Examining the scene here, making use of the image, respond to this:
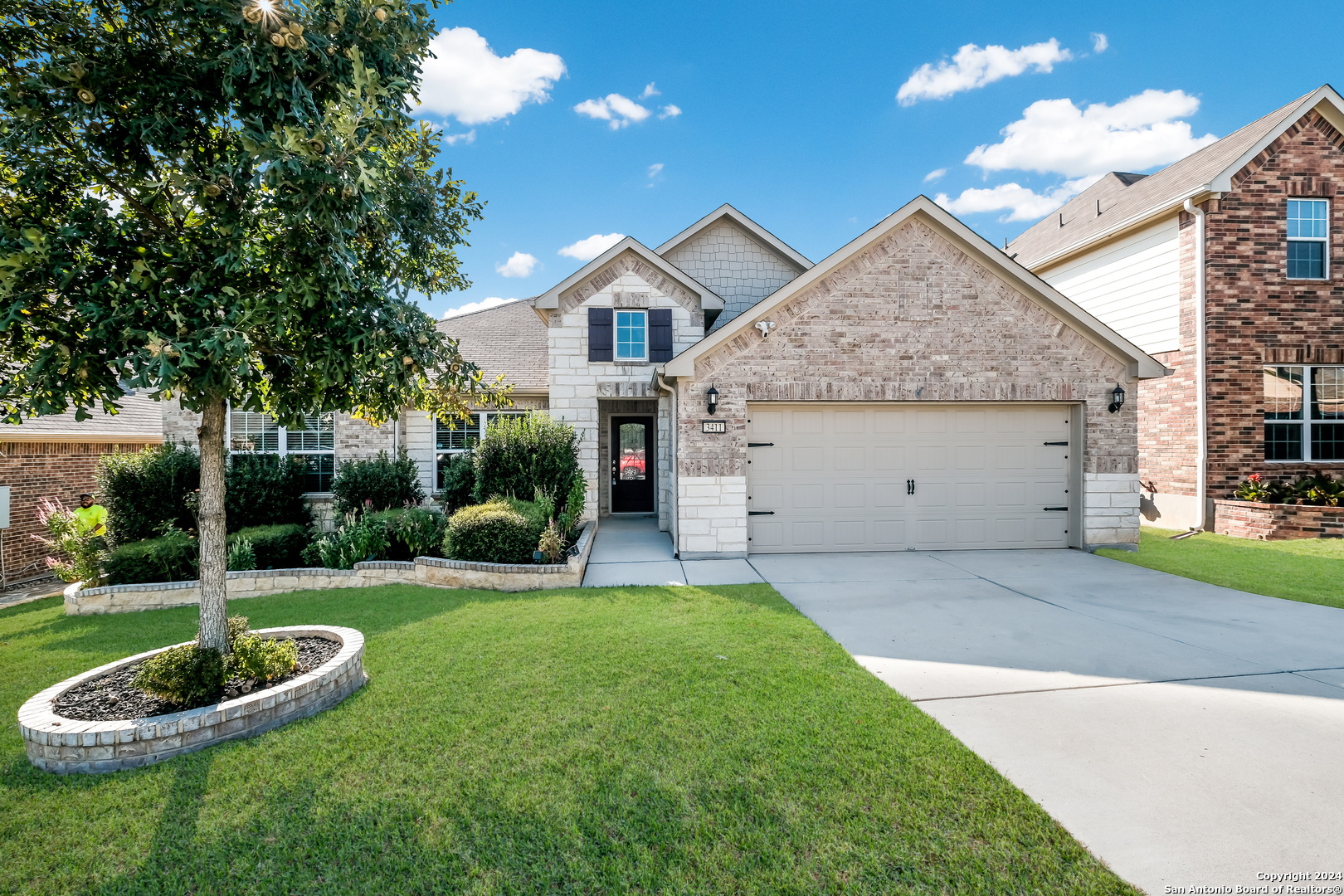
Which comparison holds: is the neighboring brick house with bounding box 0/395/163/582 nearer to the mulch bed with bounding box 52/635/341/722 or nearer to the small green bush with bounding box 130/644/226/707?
the mulch bed with bounding box 52/635/341/722

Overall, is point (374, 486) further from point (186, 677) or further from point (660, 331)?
point (186, 677)

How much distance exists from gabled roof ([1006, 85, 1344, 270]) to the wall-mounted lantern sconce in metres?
6.01

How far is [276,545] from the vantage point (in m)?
Answer: 9.21

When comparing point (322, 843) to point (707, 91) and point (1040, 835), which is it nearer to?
point (1040, 835)

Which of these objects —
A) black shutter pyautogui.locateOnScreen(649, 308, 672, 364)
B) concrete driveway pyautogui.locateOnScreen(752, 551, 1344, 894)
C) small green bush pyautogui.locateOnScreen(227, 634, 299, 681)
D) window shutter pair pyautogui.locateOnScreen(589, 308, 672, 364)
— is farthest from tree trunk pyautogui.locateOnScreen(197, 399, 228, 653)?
black shutter pyautogui.locateOnScreen(649, 308, 672, 364)

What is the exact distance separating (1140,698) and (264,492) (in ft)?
43.8

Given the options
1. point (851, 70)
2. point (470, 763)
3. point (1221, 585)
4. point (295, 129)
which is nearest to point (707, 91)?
point (851, 70)

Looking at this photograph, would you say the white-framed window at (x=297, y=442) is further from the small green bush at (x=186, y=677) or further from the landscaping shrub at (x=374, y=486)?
the small green bush at (x=186, y=677)

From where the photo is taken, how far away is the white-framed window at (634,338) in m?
12.8

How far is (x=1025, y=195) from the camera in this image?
2532 inches

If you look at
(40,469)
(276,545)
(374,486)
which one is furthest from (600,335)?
(40,469)

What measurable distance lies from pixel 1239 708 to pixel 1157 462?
1198 centimetres

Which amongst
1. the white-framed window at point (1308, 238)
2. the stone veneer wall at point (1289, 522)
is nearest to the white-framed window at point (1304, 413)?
the stone veneer wall at point (1289, 522)

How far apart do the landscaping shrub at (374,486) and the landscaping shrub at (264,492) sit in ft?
3.39
